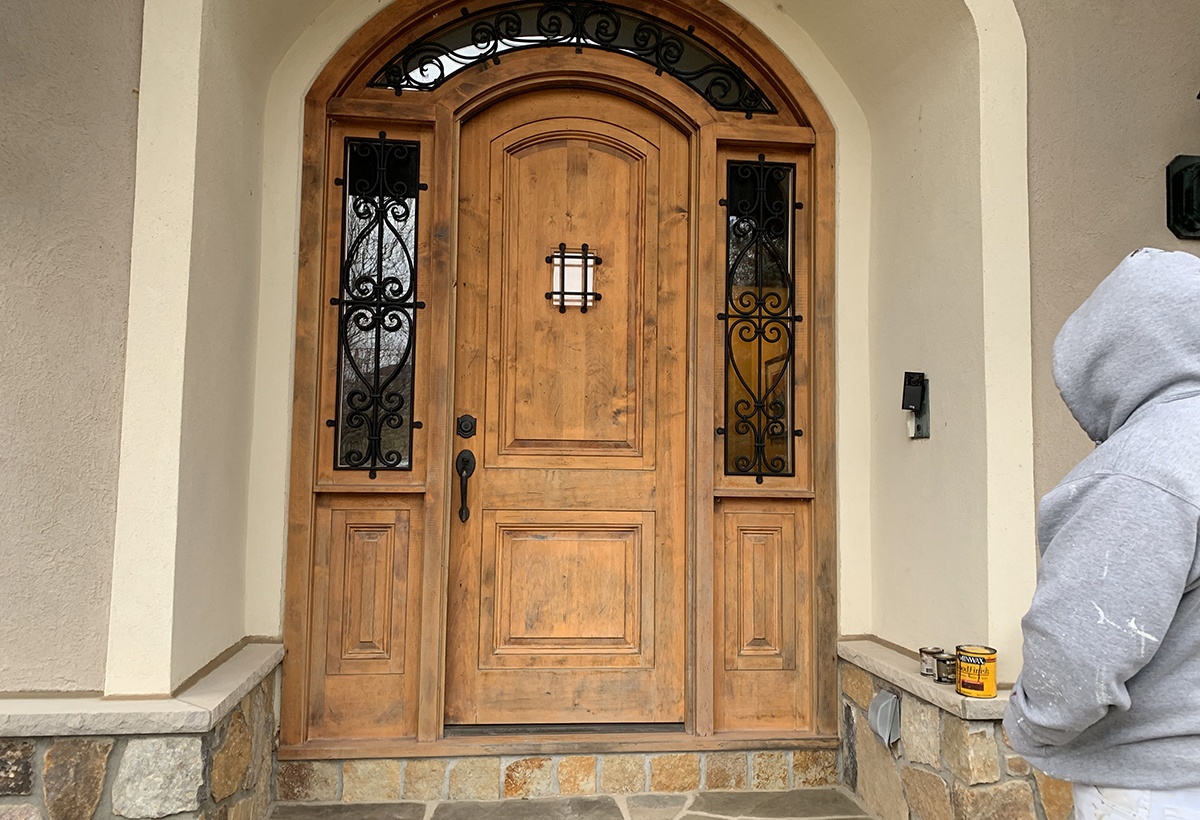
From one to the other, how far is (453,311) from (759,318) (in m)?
1.00

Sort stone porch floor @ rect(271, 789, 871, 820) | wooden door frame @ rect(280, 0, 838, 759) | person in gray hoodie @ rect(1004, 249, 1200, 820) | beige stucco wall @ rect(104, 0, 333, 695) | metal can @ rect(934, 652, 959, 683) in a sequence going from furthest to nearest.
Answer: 1. wooden door frame @ rect(280, 0, 838, 759)
2. stone porch floor @ rect(271, 789, 871, 820)
3. metal can @ rect(934, 652, 959, 683)
4. beige stucco wall @ rect(104, 0, 333, 695)
5. person in gray hoodie @ rect(1004, 249, 1200, 820)

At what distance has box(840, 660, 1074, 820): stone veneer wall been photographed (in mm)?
2213

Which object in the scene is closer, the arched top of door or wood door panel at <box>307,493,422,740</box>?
wood door panel at <box>307,493,422,740</box>

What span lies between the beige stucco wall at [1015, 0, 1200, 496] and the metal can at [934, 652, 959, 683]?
626mm

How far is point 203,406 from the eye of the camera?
2271 millimetres

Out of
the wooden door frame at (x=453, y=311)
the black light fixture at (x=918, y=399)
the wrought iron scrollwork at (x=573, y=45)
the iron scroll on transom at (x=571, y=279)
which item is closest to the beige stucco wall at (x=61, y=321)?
the wooden door frame at (x=453, y=311)

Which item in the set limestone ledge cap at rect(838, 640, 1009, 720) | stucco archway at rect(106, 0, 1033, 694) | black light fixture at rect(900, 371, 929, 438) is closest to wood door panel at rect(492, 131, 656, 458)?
stucco archway at rect(106, 0, 1033, 694)

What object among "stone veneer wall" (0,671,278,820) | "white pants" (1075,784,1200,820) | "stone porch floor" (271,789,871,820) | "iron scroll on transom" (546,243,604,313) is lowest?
"stone porch floor" (271,789,871,820)

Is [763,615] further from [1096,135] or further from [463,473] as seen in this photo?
[1096,135]

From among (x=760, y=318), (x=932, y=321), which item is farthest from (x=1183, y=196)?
(x=760, y=318)

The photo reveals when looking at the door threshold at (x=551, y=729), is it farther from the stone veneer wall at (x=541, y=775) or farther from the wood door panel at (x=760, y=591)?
the wood door panel at (x=760, y=591)

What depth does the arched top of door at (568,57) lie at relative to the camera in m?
2.88

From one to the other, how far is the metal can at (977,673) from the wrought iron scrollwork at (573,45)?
183 cm

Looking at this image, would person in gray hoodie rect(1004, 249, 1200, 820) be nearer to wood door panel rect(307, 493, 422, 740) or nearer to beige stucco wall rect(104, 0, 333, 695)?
beige stucco wall rect(104, 0, 333, 695)
